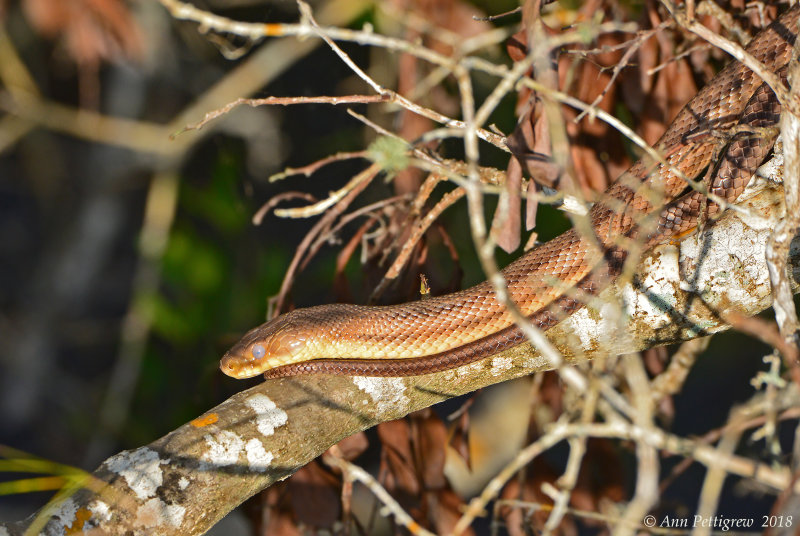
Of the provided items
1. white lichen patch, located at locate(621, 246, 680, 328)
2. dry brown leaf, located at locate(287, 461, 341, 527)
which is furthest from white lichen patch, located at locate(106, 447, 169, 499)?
white lichen patch, located at locate(621, 246, 680, 328)

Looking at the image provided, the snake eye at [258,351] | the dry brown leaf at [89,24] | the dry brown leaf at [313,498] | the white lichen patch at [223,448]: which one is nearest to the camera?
the white lichen patch at [223,448]

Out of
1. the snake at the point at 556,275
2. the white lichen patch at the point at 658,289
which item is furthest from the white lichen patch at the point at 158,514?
the white lichen patch at the point at 658,289

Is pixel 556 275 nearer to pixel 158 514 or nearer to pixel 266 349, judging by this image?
pixel 266 349

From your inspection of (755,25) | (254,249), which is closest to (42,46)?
(254,249)

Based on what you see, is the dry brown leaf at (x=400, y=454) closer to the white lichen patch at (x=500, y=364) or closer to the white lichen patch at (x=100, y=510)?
the white lichen patch at (x=500, y=364)

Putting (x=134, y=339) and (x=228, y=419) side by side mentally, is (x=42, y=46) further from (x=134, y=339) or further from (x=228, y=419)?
(x=228, y=419)

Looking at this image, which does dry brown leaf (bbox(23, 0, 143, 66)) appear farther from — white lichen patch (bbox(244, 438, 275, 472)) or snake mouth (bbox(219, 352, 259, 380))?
white lichen patch (bbox(244, 438, 275, 472))
